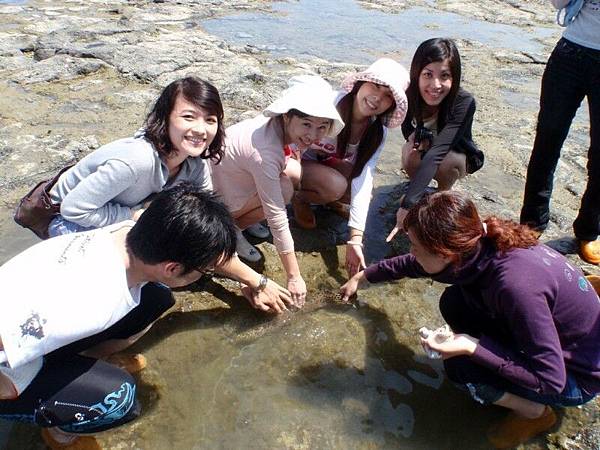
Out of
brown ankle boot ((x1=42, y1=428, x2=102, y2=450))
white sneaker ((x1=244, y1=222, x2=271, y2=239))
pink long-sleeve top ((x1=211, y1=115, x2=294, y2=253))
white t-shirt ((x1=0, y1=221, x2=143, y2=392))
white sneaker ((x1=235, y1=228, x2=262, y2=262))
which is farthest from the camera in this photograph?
white sneaker ((x1=244, y1=222, x2=271, y2=239))

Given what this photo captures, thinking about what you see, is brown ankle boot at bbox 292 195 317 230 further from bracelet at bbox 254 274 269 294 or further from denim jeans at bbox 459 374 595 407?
denim jeans at bbox 459 374 595 407

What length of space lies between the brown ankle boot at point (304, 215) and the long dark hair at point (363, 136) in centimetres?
39

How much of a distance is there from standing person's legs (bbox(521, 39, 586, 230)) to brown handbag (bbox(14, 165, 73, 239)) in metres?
2.61

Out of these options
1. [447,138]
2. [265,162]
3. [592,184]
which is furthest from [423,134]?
[265,162]

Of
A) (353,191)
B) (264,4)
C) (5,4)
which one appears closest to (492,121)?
(353,191)

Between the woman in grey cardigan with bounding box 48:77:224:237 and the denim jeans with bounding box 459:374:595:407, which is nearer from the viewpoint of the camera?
the denim jeans with bounding box 459:374:595:407

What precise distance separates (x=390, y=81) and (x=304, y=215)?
1.00 m

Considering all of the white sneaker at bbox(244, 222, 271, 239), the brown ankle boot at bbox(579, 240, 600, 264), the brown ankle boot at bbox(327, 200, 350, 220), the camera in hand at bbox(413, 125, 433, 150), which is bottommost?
the white sneaker at bbox(244, 222, 271, 239)

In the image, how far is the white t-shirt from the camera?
1446 mm

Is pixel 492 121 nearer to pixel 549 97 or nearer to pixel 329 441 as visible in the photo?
pixel 549 97

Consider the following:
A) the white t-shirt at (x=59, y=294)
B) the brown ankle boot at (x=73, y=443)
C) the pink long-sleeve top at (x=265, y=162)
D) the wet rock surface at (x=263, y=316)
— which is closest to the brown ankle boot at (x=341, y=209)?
the wet rock surface at (x=263, y=316)

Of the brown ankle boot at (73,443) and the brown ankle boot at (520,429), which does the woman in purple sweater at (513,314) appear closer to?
the brown ankle boot at (520,429)

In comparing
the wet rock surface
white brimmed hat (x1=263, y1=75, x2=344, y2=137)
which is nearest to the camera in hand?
the wet rock surface

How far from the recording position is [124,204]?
7.35 ft
